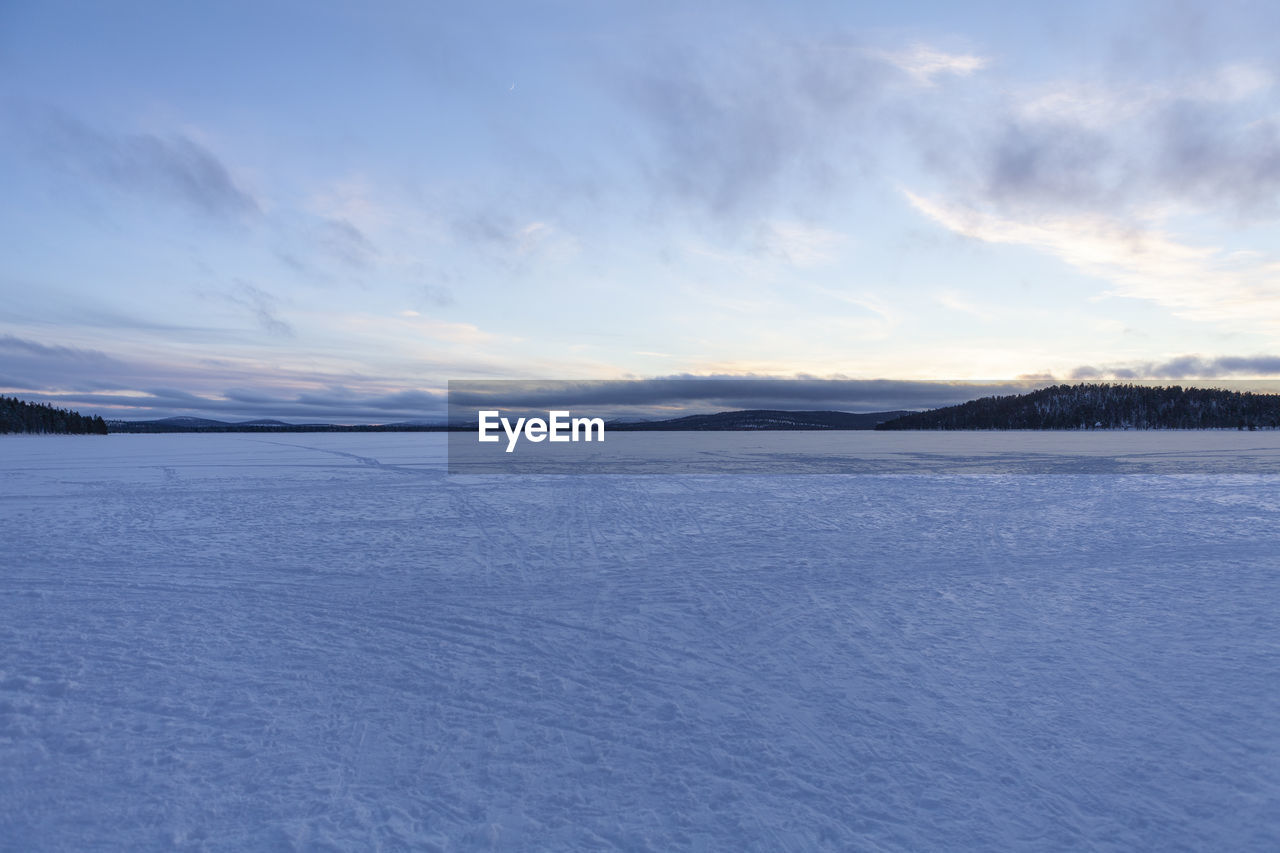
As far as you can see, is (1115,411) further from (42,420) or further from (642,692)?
(42,420)

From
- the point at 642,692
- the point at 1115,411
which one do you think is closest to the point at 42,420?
the point at 642,692

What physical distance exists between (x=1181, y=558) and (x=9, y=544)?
43.8 ft

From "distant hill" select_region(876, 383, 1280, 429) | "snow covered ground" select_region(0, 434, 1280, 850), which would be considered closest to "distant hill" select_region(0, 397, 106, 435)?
"snow covered ground" select_region(0, 434, 1280, 850)

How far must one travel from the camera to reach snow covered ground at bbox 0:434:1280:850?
103 inches

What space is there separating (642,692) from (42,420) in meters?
120

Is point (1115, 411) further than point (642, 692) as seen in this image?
Yes

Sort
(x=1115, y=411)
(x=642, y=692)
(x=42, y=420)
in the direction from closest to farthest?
(x=642, y=692) < (x=42, y=420) < (x=1115, y=411)

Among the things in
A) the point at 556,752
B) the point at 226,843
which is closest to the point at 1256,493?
the point at 556,752

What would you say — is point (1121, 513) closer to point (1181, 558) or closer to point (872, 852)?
point (1181, 558)

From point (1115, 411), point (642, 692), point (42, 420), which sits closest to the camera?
point (642, 692)

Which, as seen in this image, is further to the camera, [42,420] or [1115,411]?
[1115,411]

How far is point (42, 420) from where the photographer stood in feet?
300

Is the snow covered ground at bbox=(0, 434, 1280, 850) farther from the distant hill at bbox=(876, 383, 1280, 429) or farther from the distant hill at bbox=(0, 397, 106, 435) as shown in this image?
the distant hill at bbox=(876, 383, 1280, 429)

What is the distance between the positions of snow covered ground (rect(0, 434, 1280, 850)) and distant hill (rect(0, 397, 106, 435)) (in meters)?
108
